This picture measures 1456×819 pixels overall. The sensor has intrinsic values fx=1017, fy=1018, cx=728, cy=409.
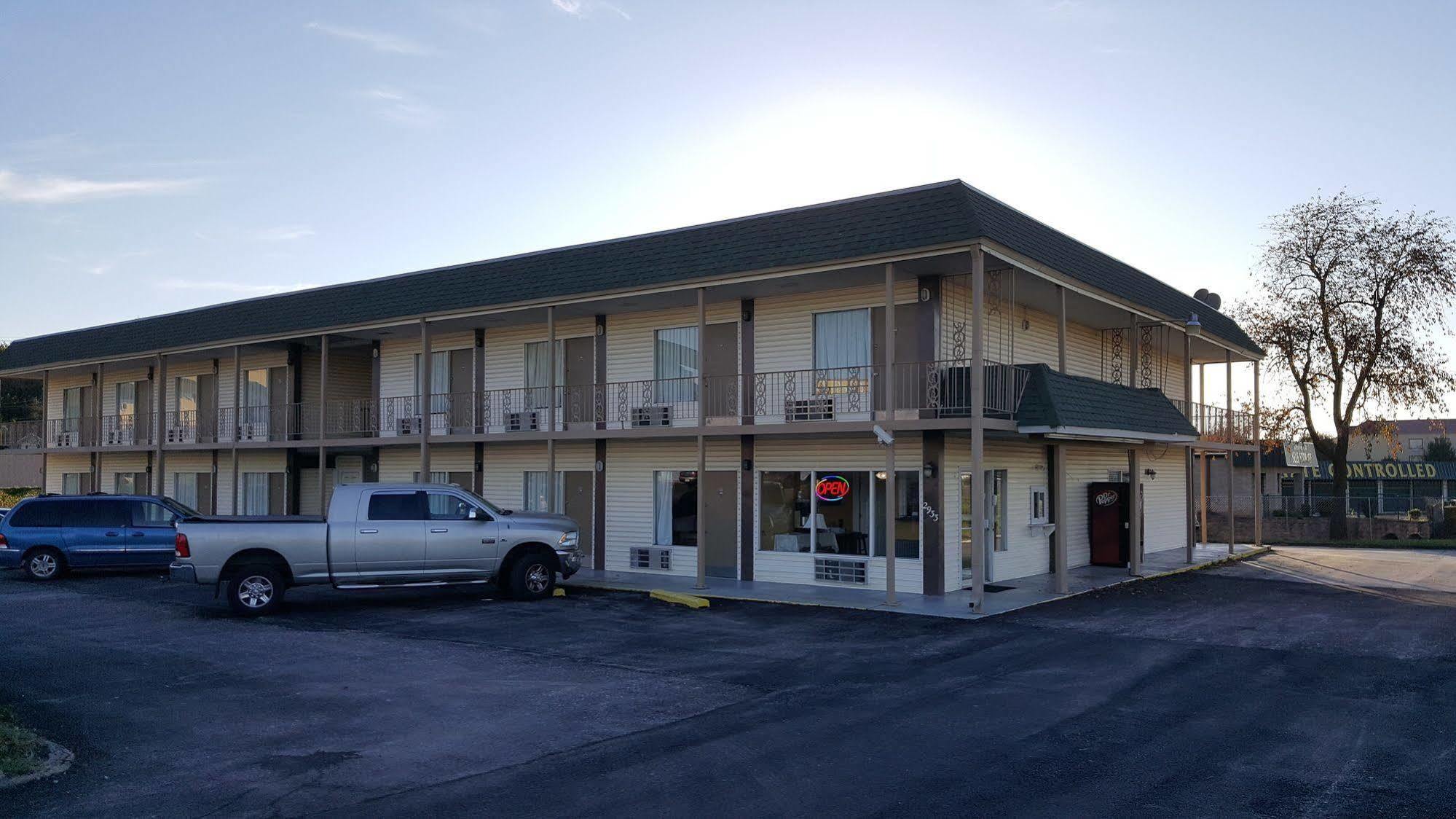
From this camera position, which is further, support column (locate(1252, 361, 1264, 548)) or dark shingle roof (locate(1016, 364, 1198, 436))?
support column (locate(1252, 361, 1264, 548))

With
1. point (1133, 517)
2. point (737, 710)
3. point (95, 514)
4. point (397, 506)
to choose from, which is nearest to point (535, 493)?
point (397, 506)

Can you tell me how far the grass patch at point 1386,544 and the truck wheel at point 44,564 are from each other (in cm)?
3336

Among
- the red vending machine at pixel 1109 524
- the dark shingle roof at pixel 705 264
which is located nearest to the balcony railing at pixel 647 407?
the dark shingle roof at pixel 705 264

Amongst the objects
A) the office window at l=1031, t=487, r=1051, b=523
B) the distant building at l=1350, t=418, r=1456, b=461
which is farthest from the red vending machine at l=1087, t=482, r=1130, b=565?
the distant building at l=1350, t=418, r=1456, b=461

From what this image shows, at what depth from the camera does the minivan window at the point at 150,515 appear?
2084 centimetres

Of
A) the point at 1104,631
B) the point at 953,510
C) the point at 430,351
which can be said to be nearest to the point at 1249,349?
the point at 953,510

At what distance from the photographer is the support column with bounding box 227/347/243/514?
1023 inches

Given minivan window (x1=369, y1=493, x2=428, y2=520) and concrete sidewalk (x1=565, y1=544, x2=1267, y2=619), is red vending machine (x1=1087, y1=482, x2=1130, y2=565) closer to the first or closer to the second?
concrete sidewalk (x1=565, y1=544, x2=1267, y2=619)

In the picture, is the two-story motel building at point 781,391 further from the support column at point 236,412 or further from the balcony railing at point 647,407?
the support column at point 236,412

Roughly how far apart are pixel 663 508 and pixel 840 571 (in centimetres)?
426

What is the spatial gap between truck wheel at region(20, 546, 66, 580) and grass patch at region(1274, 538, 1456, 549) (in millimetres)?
33364

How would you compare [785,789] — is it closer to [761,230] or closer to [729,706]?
[729,706]

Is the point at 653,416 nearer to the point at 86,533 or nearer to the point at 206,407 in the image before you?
the point at 86,533

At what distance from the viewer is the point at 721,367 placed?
19.9 metres
